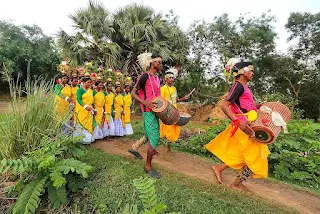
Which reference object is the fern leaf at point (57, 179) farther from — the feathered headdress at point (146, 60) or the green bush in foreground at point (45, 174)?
the feathered headdress at point (146, 60)

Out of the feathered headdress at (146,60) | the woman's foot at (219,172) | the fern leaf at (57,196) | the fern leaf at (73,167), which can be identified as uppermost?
the feathered headdress at (146,60)

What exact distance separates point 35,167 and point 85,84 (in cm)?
327

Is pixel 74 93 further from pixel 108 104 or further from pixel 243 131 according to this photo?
pixel 243 131

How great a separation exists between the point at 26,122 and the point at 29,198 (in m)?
1.31

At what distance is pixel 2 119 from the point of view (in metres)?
4.43

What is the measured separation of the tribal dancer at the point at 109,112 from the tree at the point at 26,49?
11312 mm

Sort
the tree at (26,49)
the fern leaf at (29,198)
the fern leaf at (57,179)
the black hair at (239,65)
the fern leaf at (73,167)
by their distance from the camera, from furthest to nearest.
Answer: the tree at (26,49) → the black hair at (239,65) → the fern leaf at (73,167) → the fern leaf at (57,179) → the fern leaf at (29,198)

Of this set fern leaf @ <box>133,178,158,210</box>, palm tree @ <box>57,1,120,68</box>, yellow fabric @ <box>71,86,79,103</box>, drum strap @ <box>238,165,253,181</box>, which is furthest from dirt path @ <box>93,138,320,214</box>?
palm tree @ <box>57,1,120,68</box>

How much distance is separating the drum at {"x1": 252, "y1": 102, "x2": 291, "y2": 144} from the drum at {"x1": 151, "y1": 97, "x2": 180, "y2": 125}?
1154 mm

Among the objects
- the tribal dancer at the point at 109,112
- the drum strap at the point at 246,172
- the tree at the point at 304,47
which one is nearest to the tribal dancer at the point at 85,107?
the tribal dancer at the point at 109,112

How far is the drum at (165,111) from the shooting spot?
3.89 metres

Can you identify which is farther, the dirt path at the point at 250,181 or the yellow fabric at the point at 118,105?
the yellow fabric at the point at 118,105

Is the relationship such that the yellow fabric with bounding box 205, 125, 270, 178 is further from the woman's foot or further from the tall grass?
the tall grass

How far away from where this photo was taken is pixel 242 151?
373cm
